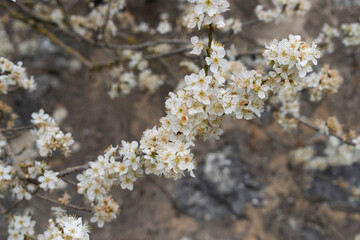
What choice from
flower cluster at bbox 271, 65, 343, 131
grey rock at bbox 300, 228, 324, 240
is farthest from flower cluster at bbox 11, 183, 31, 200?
grey rock at bbox 300, 228, 324, 240

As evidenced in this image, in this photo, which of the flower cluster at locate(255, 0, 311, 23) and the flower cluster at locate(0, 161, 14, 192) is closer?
the flower cluster at locate(0, 161, 14, 192)

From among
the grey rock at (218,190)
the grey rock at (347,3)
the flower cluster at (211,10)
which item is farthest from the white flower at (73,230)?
the grey rock at (347,3)

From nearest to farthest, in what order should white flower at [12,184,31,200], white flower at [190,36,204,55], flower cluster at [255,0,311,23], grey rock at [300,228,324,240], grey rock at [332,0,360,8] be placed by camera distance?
1. white flower at [190,36,204,55]
2. white flower at [12,184,31,200]
3. flower cluster at [255,0,311,23]
4. grey rock at [300,228,324,240]
5. grey rock at [332,0,360,8]

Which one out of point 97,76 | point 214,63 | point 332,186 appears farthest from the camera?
point 97,76

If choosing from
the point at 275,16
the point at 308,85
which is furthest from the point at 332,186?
the point at 275,16

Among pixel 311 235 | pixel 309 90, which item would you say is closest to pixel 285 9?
pixel 309 90

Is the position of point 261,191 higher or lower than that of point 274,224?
higher

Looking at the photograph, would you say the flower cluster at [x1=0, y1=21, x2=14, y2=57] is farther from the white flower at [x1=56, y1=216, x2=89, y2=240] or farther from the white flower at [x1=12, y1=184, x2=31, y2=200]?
the white flower at [x1=56, y1=216, x2=89, y2=240]

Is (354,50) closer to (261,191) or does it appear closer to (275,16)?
(275,16)
